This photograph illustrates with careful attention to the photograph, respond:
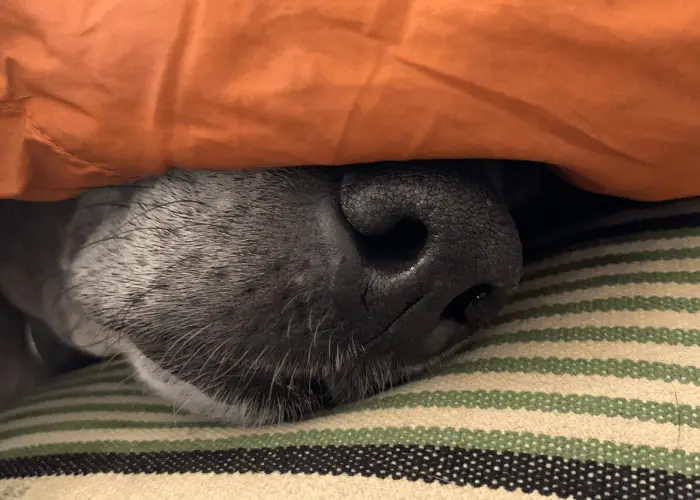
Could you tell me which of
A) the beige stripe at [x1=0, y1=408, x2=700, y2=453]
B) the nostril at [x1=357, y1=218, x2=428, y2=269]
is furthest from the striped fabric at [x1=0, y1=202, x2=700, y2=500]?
the nostril at [x1=357, y1=218, x2=428, y2=269]

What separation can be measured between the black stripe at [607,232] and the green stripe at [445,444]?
37cm

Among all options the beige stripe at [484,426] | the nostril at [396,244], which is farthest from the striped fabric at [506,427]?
the nostril at [396,244]

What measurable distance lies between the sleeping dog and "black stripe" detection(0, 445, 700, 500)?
0.07 metres

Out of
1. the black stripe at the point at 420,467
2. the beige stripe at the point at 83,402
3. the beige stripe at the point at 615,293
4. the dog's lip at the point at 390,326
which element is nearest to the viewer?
the black stripe at the point at 420,467

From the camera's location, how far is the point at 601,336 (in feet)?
2.11

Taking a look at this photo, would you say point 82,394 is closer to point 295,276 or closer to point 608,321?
point 295,276

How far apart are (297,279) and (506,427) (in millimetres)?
210

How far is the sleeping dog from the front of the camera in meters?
0.56

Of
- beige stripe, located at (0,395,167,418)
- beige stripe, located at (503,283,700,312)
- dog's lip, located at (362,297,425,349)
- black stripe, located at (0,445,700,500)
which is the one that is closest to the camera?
black stripe, located at (0,445,700,500)

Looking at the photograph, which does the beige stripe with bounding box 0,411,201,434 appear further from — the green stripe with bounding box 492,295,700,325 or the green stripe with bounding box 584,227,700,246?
the green stripe with bounding box 584,227,700,246

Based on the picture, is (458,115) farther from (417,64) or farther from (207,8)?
(207,8)

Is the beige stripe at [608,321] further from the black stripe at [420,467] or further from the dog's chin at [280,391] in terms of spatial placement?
the black stripe at [420,467]

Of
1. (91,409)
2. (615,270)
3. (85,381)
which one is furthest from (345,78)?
(85,381)

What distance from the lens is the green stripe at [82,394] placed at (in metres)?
0.82
